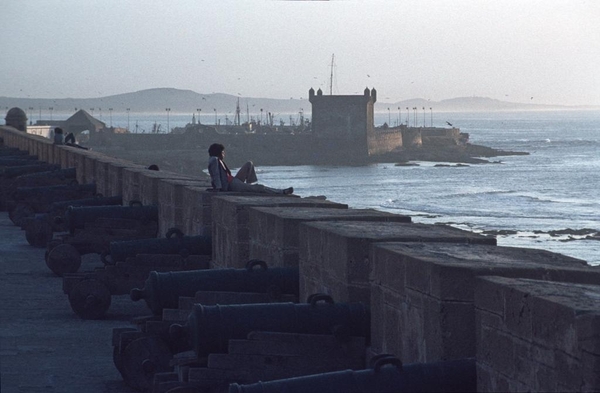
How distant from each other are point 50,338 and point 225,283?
178cm

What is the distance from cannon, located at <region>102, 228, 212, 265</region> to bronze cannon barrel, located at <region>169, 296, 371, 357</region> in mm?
3123

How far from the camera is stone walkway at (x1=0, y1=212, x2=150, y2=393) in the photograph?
5930 millimetres

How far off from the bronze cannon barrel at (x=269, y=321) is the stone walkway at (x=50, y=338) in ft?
4.22

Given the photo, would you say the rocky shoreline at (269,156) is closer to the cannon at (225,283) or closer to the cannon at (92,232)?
the cannon at (92,232)

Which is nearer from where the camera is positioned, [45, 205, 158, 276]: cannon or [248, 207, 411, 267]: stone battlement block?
[248, 207, 411, 267]: stone battlement block

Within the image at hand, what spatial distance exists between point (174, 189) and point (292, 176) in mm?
78765

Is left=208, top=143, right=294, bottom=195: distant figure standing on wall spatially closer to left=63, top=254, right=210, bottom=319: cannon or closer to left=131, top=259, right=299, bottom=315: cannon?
left=63, top=254, right=210, bottom=319: cannon

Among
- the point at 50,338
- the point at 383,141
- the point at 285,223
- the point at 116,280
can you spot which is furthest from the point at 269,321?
the point at 383,141

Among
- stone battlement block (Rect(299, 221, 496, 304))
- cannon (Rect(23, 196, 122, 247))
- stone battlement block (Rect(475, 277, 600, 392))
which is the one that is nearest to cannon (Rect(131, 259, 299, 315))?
stone battlement block (Rect(299, 221, 496, 304))

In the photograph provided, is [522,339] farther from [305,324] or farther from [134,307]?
[134,307]

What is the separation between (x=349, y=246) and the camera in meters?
4.86

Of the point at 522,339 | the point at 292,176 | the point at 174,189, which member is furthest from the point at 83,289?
the point at 292,176

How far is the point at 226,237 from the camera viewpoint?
7371mm

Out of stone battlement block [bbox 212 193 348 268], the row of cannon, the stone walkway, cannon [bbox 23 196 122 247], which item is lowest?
the stone walkway
